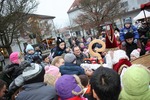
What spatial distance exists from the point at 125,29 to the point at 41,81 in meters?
4.90

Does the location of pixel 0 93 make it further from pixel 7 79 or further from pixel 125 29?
pixel 125 29

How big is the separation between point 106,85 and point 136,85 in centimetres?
30

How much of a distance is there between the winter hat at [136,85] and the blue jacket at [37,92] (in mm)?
1054

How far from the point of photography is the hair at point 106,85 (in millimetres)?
2596

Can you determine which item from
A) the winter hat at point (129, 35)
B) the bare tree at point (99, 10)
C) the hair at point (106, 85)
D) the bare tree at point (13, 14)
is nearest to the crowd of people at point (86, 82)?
the hair at point (106, 85)

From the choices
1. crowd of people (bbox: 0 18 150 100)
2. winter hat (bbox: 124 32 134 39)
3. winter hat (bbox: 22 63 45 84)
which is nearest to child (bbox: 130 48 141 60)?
winter hat (bbox: 124 32 134 39)

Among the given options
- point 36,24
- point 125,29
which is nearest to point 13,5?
point 36,24

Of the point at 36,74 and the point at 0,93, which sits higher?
the point at 36,74

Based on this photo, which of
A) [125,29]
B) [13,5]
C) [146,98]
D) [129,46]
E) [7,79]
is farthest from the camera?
[13,5]

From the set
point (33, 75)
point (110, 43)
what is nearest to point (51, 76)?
point (33, 75)

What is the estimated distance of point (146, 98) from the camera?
2.59 m

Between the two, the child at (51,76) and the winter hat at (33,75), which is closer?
the winter hat at (33,75)

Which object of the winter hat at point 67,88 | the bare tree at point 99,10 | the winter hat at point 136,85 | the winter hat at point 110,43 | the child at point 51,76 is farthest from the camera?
the bare tree at point 99,10

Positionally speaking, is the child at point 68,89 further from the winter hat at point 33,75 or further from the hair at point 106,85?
the hair at point 106,85
